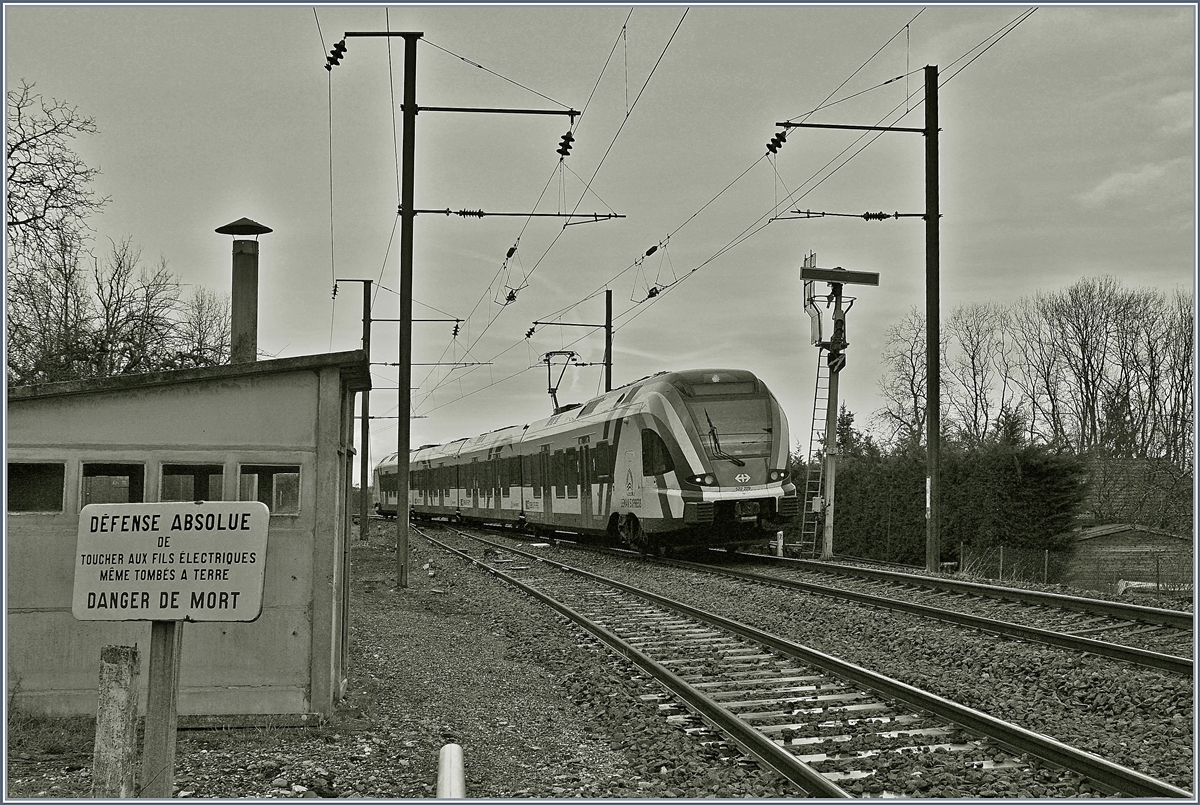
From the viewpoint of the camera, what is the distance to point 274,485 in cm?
761

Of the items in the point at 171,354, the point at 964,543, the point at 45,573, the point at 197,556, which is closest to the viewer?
the point at 197,556

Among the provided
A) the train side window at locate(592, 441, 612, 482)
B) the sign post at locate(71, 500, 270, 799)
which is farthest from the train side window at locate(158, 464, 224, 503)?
the train side window at locate(592, 441, 612, 482)

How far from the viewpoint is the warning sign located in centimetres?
471

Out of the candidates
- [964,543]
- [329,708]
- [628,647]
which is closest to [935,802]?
[329,708]

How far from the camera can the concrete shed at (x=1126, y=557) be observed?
59.4ft

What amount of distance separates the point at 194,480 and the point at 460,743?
267cm

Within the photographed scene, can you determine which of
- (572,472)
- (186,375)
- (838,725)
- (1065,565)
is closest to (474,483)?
(572,472)

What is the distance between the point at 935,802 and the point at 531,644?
21.3 feet

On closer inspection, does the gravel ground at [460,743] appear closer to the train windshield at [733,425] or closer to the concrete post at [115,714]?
the concrete post at [115,714]

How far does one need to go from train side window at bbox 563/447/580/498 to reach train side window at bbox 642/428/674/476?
4.42m

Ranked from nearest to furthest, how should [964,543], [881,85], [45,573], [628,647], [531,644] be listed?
[45,573] → [628,647] → [531,644] → [881,85] → [964,543]

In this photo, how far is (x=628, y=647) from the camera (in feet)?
32.8

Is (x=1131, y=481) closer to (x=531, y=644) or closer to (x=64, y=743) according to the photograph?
(x=531, y=644)

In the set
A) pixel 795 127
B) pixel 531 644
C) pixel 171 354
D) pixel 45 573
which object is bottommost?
pixel 531 644
